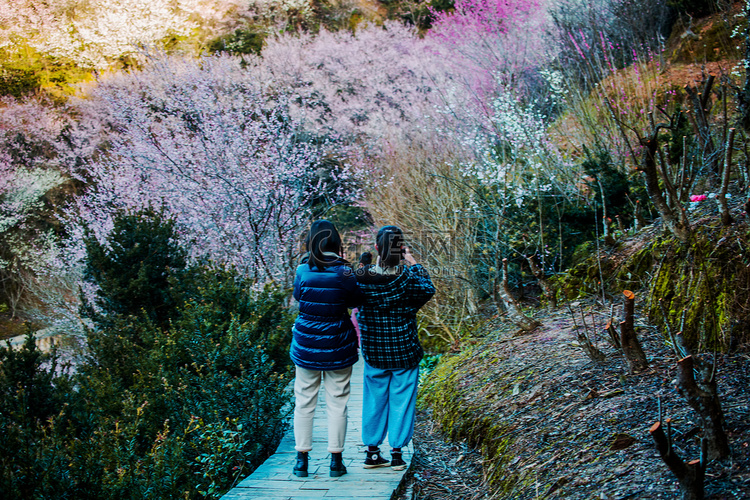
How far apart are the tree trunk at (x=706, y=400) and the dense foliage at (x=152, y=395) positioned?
2465mm

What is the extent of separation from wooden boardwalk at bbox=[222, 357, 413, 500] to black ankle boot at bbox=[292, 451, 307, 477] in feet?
0.10

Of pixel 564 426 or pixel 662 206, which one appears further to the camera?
pixel 662 206

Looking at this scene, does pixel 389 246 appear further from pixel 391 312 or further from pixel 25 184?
pixel 25 184

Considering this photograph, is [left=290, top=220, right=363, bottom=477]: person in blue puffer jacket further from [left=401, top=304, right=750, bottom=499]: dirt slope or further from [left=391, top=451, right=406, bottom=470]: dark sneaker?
[left=401, top=304, right=750, bottom=499]: dirt slope

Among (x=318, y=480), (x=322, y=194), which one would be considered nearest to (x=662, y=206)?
(x=318, y=480)

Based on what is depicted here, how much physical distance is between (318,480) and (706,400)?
221 centimetres

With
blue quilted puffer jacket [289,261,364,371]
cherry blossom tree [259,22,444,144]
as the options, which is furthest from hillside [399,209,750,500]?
cherry blossom tree [259,22,444,144]

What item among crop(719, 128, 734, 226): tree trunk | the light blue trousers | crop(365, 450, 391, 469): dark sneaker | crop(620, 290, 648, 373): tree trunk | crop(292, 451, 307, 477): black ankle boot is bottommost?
crop(365, 450, 391, 469): dark sneaker

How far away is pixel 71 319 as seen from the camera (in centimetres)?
1127

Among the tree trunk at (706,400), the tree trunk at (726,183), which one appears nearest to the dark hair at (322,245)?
the tree trunk at (706,400)

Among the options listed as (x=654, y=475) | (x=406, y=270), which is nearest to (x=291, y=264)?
(x=406, y=270)

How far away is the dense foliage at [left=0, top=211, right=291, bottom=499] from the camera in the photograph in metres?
2.98

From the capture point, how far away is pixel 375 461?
3459mm

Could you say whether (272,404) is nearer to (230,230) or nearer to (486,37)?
(230,230)
